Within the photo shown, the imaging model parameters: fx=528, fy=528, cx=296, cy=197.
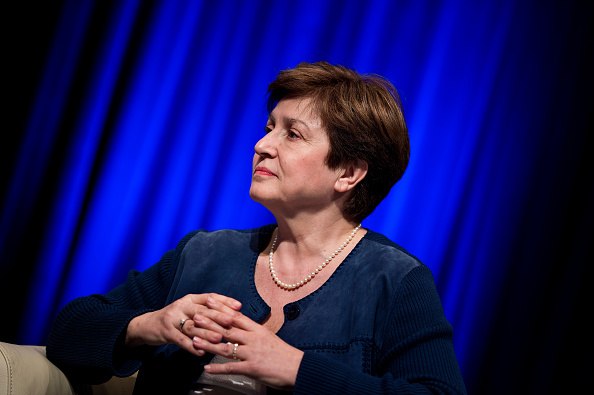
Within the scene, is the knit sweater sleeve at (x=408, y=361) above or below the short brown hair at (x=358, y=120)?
below

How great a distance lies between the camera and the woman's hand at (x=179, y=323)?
45.8 inches

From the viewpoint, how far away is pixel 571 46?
2330mm

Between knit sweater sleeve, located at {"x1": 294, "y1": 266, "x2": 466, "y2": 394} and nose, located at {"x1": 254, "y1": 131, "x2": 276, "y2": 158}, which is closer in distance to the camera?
knit sweater sleeve, located at {"x1": 294, "y1": 266, "x2": 466, "y2": 394}

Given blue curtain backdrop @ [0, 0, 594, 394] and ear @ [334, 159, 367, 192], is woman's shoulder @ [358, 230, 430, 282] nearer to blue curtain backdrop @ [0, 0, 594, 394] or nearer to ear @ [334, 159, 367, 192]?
ear @ [334, 159, 367, 192]

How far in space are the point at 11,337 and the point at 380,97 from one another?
175cm

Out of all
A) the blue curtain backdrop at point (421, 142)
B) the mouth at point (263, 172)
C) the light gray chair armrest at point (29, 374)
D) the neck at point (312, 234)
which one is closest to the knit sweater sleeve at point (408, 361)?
the neck at point (312, 234)

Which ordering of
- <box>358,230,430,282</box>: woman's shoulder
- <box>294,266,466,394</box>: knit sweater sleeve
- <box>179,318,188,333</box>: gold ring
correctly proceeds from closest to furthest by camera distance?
<box>294,266,466,394</box>: knit sweater sleeve, <box>179,318,188,333</box>: gold ring, <box>358,230,430,282</box>: woman's shoulder

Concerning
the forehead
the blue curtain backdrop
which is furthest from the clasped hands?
the blue curtain backdrop

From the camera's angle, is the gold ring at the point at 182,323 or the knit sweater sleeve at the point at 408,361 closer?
the knit sweater sleeve at the point at 408,361

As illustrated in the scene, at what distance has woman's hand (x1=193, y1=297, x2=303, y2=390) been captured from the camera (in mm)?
1093

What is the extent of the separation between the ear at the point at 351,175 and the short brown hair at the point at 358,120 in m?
0.02

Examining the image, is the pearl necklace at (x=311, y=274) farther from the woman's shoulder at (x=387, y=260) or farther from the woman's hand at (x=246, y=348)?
the woman's hand at (x=246, y=348)

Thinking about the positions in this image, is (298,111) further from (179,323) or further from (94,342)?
(94,342)

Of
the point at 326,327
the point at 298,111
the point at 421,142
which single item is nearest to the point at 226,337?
the point at 326,327
